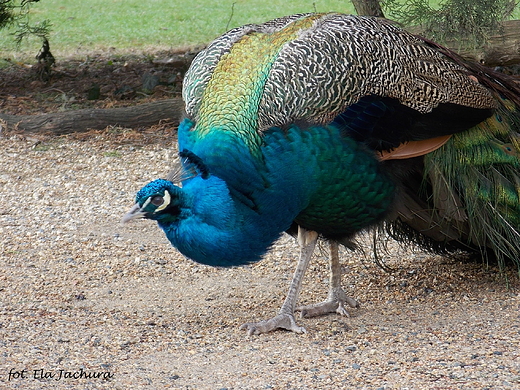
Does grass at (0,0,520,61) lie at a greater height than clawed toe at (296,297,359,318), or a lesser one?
lesser

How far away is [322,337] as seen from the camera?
3.62 metres

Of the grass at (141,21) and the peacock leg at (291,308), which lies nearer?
the peacock leg at (291,308)

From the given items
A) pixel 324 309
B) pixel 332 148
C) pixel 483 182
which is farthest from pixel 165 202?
pixel 483 182

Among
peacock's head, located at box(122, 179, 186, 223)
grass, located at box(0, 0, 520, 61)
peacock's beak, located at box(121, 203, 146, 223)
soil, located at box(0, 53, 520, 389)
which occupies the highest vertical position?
peacock's head, located at box(122, 179, 186, 223)

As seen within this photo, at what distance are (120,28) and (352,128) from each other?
923 centimetres

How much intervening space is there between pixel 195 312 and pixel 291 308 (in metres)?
0.54

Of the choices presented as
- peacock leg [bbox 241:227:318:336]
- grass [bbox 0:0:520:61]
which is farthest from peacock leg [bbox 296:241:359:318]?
grass [bbox 0:0:520:61]

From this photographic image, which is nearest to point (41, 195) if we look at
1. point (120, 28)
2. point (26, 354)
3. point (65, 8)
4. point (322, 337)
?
point (26, 354)

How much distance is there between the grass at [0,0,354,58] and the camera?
10773 millimetres

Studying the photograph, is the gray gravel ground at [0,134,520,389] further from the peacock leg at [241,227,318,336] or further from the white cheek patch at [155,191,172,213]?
the white cheek patch at [155,191,172,213]

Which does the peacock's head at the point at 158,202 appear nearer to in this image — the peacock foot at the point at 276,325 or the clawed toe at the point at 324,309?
the peacock foot at the point at 276,325

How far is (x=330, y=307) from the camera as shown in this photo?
13.0 feet

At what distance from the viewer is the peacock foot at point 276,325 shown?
12.0ft

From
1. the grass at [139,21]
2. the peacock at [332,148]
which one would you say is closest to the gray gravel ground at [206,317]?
the peacock at [332,148]
